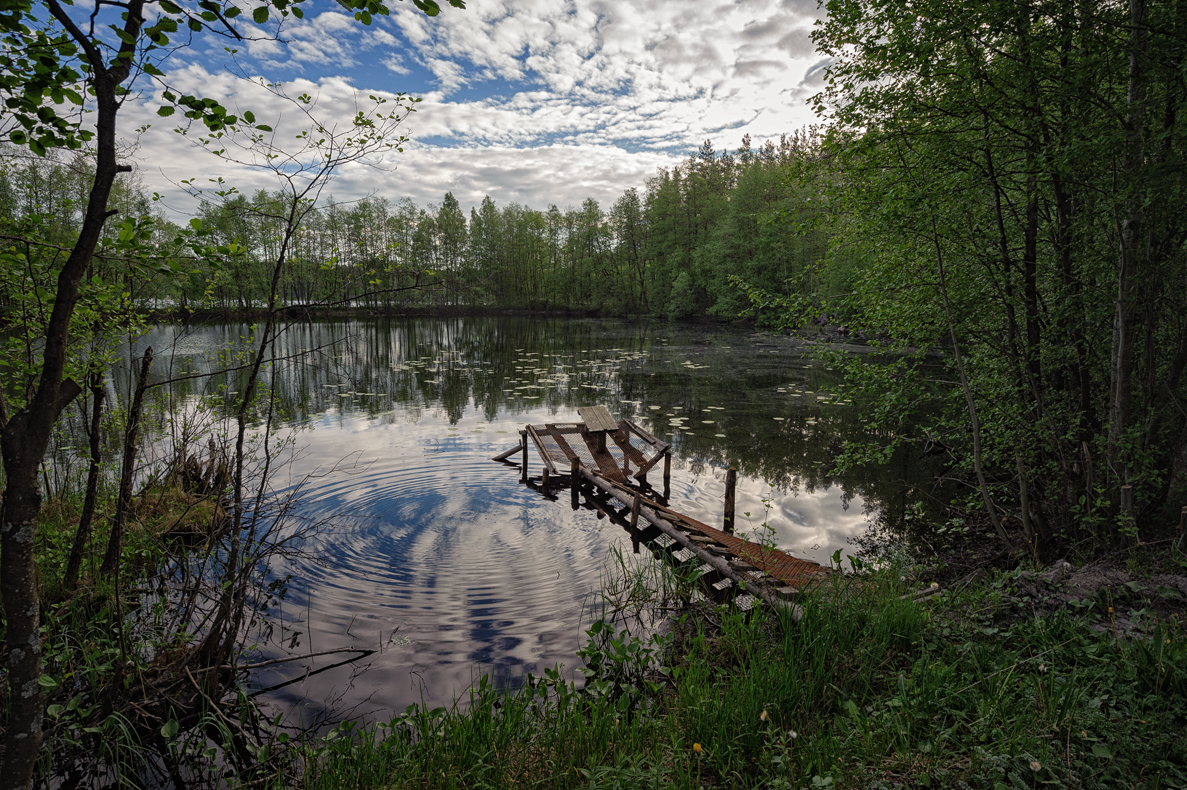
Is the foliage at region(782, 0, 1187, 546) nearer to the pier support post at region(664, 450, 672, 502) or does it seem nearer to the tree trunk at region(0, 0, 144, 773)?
the pier support post at region(664, 450, 672, 502)

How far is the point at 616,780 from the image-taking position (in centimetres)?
309

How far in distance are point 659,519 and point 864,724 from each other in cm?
494

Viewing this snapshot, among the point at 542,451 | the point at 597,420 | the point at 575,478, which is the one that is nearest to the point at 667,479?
the point at 575,478

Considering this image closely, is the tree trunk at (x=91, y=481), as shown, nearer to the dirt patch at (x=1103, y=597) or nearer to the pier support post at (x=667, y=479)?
the dirt patch at (x=1103, y=597)

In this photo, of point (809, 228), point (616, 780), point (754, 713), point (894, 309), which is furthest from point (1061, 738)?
point (809, 228)

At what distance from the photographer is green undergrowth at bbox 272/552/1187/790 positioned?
2.97 meters

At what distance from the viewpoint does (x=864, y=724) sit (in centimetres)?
344

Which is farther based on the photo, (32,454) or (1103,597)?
(1103,597)

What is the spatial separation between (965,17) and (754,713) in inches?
271

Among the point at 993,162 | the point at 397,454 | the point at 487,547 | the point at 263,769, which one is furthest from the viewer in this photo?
the point at 397,454

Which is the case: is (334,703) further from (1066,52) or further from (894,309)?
(1066,52)

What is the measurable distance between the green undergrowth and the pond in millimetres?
955

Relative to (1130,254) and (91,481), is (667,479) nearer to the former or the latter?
(1130,254)

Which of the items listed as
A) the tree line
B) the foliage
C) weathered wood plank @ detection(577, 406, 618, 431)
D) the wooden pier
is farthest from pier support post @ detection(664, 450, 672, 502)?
the tree line
